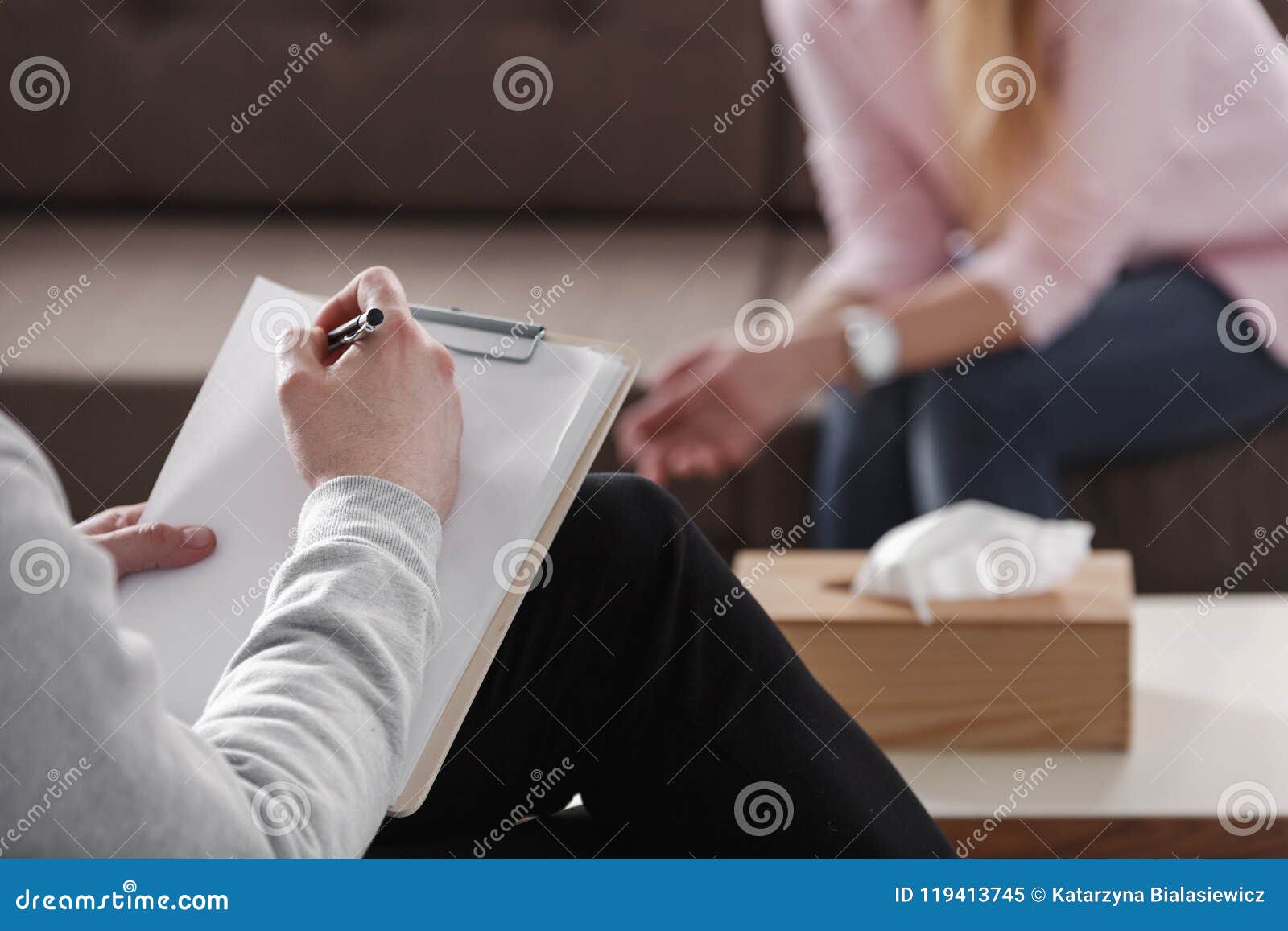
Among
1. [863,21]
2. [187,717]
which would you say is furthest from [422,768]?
[863,21]

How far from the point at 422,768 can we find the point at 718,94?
132 cm

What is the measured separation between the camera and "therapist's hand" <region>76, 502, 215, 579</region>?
56 cm

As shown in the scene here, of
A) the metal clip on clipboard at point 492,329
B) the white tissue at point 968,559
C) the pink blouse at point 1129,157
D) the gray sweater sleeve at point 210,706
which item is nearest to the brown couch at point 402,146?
the pink blouse at point 1129,157

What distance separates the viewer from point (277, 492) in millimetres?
566

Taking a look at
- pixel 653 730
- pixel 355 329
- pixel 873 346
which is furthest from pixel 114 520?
pixel 873 346

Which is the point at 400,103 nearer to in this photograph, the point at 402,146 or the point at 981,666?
the point at 402,146

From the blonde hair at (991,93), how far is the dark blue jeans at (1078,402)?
0.54 feet

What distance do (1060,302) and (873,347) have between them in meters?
0.19

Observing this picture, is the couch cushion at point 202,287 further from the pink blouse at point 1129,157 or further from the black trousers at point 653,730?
the black trousers at point 653,730

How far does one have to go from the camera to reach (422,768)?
1.66ft

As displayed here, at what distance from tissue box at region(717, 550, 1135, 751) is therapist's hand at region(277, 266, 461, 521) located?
0.44 m

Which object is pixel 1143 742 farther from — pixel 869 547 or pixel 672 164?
pixel 672 164

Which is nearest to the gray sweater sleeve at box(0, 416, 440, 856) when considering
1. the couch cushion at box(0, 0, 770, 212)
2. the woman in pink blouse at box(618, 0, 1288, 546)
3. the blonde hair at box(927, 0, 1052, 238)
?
the woman in pink blouse at box(618, 0, 1288, 546)

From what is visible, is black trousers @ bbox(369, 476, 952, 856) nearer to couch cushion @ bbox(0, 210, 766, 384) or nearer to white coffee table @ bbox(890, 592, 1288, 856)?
white coffee table @ bbox(890, 592, 1288, 856)
